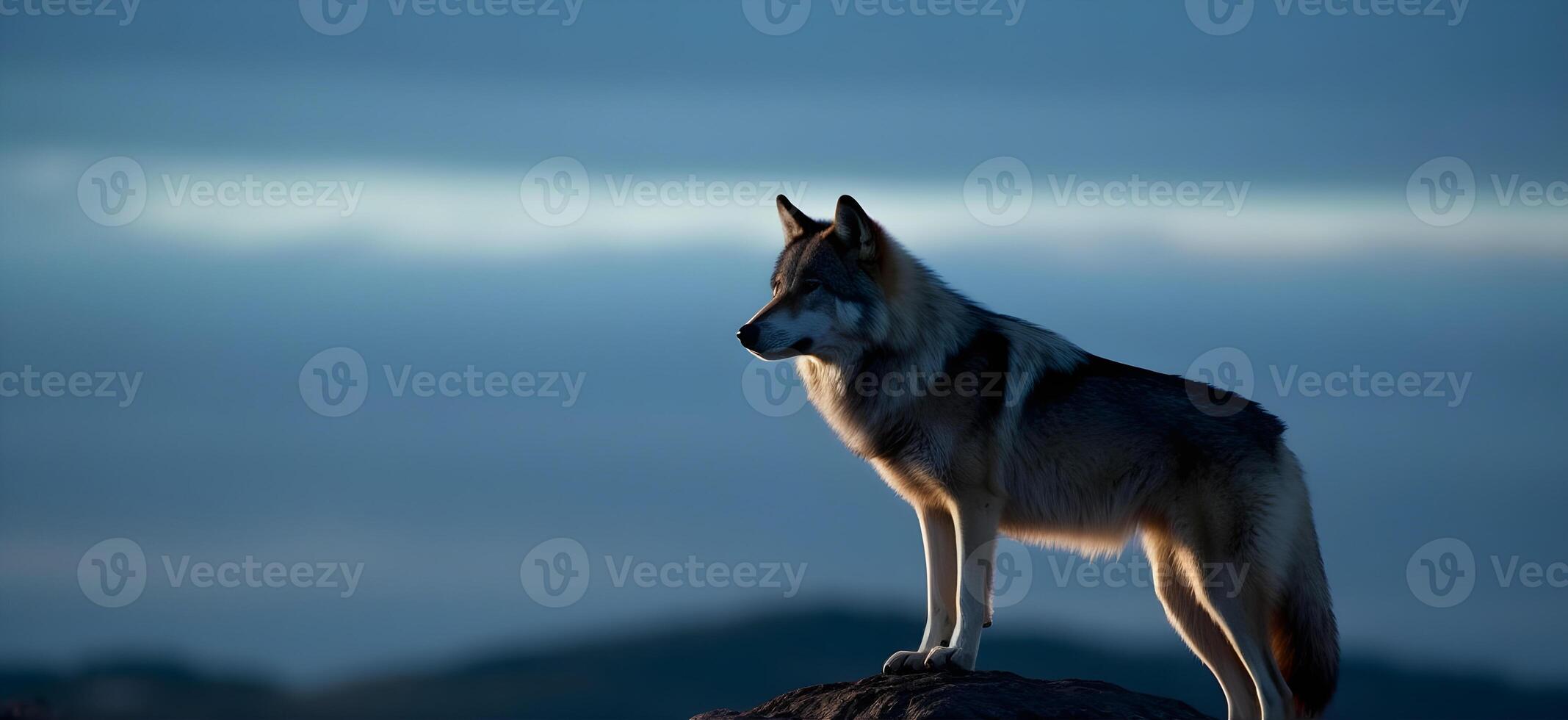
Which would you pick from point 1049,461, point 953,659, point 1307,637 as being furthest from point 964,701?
point 1307,637

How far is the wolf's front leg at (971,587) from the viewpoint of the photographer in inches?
276

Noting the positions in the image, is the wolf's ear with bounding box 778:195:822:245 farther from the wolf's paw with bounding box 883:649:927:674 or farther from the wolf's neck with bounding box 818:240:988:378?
the wolf's paw with bounding box 883:649:927:674

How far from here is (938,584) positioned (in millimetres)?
7391

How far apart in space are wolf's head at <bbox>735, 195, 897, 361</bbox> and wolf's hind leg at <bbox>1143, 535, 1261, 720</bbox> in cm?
234

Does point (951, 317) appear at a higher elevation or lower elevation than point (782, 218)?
lower

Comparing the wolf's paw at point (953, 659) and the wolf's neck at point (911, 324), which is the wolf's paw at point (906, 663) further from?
the wolf's neck at point (911, 324)

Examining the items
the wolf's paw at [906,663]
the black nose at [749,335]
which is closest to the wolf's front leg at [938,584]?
the wolf's paw at [906,663]

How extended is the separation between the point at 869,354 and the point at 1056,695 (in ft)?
8.10

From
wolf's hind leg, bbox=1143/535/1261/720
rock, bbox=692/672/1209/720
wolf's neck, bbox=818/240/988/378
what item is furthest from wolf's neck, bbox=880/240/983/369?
rock, bbox=692/672/1209/720

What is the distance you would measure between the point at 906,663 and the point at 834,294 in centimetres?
242

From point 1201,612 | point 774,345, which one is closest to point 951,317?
point 774,345

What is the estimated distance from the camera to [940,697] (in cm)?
666

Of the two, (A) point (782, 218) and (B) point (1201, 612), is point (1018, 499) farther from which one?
(A) point (782, 218)

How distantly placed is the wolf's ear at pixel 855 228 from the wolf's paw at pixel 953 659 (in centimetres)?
257
